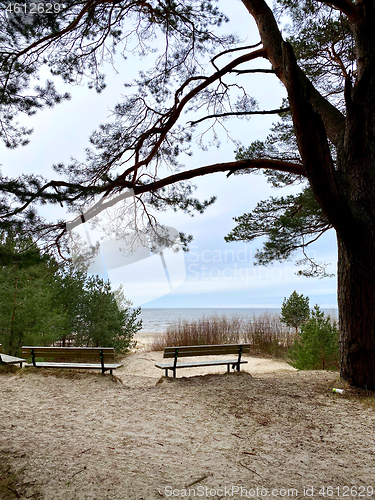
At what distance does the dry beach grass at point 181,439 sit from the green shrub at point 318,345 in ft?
7.07

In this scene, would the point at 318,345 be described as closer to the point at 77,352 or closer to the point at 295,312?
the point at 77,352

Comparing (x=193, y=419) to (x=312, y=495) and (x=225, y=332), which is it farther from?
(x=225, y=332)

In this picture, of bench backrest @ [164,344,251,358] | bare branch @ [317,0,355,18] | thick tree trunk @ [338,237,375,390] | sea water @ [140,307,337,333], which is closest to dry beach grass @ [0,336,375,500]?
thick tree trunk @ [338,237,375,390]

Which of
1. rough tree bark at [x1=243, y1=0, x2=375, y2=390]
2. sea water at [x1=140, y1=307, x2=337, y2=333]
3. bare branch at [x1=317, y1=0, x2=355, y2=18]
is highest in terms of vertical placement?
bare branch at [x1=317, y1=0, x2=355, y2=18]

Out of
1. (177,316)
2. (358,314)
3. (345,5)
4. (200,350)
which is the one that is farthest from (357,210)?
(177,316)

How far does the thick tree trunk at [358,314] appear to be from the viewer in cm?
431

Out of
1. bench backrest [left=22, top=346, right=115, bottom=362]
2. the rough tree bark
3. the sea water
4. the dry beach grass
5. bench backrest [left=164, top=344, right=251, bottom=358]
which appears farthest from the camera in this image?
the sea water

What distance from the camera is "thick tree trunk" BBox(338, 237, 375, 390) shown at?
4.31 metres

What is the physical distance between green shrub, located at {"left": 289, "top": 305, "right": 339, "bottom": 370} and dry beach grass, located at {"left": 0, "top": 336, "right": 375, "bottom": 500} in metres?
2.15

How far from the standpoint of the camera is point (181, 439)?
9.50 feet

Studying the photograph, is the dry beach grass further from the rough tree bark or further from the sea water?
the sea water

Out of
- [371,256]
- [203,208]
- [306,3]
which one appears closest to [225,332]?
[203,208]

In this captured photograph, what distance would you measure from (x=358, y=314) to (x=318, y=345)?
113 inches

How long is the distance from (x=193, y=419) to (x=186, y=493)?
1393 millimetres
